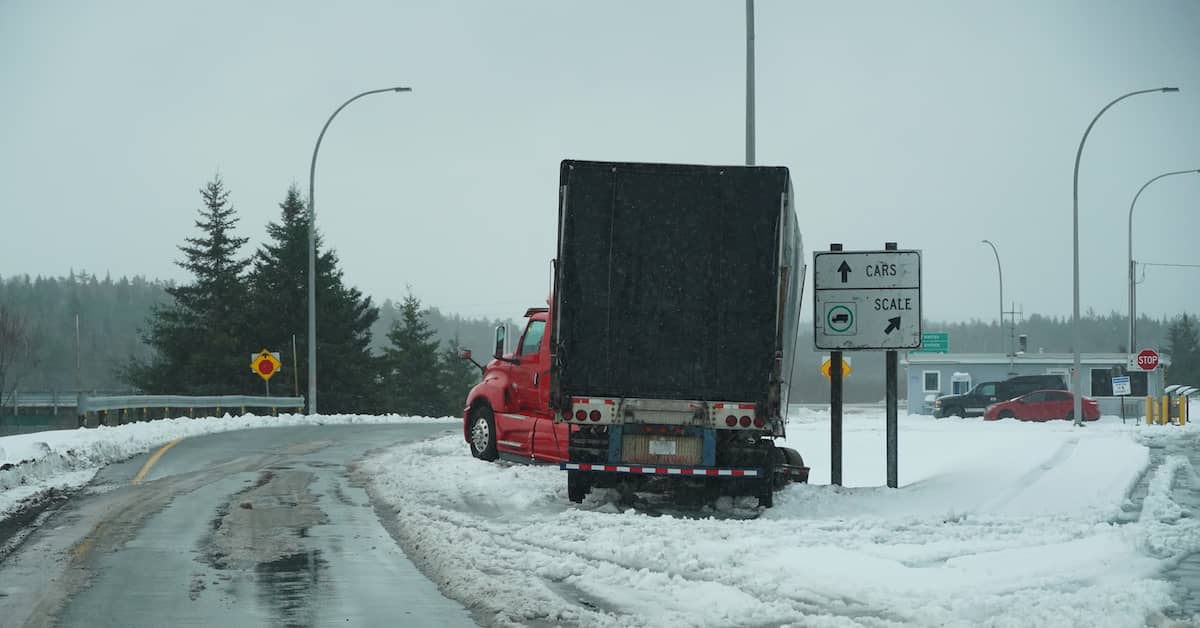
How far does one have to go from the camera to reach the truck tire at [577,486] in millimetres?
13180

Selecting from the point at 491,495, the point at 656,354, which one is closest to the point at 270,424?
the point at 491,495

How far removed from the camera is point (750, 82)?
2034cm

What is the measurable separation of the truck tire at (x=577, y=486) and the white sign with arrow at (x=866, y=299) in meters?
3.35

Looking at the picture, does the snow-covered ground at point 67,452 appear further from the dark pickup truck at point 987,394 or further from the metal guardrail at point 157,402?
the dark pickup truck at point 987,394

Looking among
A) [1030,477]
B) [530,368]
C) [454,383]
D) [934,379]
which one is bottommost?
[454,383]

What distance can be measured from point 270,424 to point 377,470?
15.8 metres

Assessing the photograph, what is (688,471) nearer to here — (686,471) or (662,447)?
(686,471)

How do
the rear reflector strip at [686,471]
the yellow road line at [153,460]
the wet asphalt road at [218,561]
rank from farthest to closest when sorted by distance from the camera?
1. the yellow road line at [153,460]
2. the rear reflector strip at [686,471]
3. the wet asphalt road at [218,561]

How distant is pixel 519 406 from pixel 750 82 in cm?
657

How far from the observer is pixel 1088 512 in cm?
1232

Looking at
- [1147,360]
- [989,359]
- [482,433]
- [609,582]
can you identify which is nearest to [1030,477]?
[482,433]

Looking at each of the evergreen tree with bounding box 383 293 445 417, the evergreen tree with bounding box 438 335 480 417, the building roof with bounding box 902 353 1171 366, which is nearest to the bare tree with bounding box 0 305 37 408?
the evergreen tree with bounding box 383 293 445 417

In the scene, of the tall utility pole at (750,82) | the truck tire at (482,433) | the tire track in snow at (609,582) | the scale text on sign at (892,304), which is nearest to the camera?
the tire track in snow at (609,582)

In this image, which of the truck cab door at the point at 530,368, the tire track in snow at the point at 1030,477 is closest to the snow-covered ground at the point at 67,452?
the truck cab door at the point at 530,368
